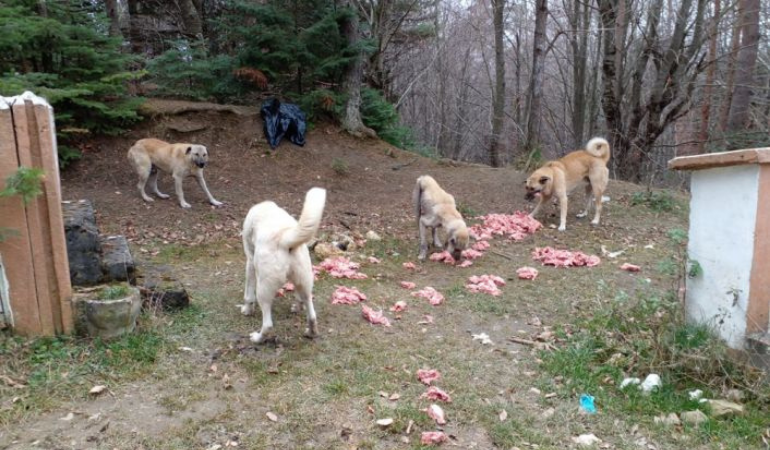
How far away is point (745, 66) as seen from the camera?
12695 mm

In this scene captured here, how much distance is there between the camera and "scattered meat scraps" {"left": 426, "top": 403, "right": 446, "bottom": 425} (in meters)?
3.24

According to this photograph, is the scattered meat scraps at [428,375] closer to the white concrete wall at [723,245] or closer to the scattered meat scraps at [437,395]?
the scattered meat scraps at [437,395]

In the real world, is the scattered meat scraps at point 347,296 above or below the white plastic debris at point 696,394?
above

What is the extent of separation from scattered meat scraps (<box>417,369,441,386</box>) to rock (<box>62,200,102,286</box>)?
3.01 m

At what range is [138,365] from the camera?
3.67 meters

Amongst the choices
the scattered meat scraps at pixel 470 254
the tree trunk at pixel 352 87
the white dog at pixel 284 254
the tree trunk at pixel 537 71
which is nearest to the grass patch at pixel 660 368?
the white dog at pixel 284 254

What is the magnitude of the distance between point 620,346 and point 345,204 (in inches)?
255

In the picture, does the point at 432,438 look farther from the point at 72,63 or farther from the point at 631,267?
the point at 72,63

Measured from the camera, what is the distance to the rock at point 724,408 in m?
3.17

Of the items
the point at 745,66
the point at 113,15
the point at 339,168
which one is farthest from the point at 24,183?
the point at 745,66

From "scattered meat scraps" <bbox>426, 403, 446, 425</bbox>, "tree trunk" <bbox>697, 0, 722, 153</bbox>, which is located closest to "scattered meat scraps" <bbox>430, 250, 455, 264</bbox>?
"scattered meat scraps" <bbox>426, 403, 446, 425</bbox>

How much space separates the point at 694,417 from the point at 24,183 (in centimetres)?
498

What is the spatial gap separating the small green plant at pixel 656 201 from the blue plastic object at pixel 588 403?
8.05 metres

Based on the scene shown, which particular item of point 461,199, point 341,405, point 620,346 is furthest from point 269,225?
point 461,199
